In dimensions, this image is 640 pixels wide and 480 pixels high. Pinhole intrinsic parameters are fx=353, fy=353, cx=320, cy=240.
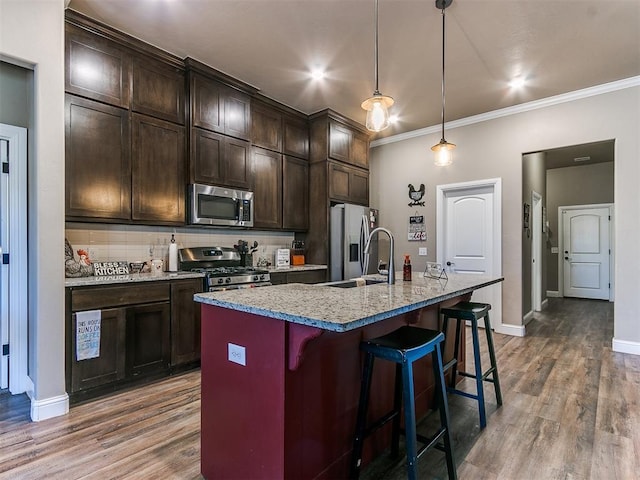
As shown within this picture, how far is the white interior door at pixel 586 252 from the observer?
726 centimetres

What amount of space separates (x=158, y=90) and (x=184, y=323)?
216 centimetres

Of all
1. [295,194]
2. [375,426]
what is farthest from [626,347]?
[295,194]

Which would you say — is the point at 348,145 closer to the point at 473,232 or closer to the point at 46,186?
the point at 473,232

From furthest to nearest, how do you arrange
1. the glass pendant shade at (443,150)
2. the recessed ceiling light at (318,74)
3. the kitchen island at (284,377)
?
1. the recessed ceiling light at (318,74)
2. the glass pendant shade at (443,150)
3. the kitchen island at (284,377)

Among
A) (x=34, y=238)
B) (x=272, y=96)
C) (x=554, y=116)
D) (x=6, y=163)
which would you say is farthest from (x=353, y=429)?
(x=554, y=116)

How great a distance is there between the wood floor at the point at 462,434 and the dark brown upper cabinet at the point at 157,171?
1.50 meters

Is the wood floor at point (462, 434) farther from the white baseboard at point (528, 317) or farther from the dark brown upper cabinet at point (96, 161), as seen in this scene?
the white baseboard at point (528, 317)

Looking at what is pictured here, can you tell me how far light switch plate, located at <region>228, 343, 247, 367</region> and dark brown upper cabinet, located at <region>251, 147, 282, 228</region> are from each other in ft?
8.93

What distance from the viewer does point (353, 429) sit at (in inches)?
71.6

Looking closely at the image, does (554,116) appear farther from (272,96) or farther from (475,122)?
(272,96)

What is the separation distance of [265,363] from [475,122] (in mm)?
4669

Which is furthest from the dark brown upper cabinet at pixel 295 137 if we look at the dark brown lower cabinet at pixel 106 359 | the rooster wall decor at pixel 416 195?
the dark brown lower cabinet at pixel 106 359

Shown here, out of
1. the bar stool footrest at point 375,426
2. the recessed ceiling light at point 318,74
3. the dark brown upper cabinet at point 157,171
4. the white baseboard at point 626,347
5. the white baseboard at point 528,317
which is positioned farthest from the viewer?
the white baseboard at point 528,317

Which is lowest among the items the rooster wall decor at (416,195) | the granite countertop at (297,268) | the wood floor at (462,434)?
the wood floor at (462,434)
